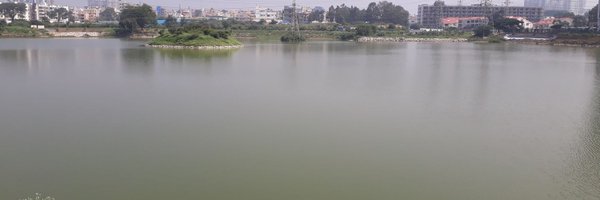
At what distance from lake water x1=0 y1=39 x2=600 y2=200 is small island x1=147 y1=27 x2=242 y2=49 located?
14.3 metres

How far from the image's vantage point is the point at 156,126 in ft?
25.0

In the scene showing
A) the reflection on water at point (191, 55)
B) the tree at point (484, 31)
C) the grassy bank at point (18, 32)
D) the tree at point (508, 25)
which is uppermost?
the tree at point (508, 25)

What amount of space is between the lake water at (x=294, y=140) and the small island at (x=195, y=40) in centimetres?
1426

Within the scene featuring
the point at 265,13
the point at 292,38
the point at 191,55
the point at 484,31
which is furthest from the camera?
the point at 265,13

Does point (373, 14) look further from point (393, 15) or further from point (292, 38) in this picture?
point (292, 38)

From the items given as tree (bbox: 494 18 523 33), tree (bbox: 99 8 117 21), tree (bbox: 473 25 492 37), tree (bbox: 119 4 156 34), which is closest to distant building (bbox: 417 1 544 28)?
tree (bbox: 494 18 523 33)

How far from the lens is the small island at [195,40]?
27609 millimetres

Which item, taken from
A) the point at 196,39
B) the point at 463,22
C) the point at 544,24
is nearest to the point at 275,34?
the point at 196,39

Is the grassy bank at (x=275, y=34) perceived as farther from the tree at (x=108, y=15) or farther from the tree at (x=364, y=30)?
the tree at (x=108, y=15)

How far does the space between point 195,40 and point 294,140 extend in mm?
21829

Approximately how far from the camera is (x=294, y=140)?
7004mm

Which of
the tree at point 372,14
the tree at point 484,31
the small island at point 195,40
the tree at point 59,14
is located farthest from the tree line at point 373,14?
the small island at point 195,40

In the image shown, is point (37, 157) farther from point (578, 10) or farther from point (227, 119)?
point (578, 10)

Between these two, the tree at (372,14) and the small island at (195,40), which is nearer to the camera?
the small island at (195,40)
